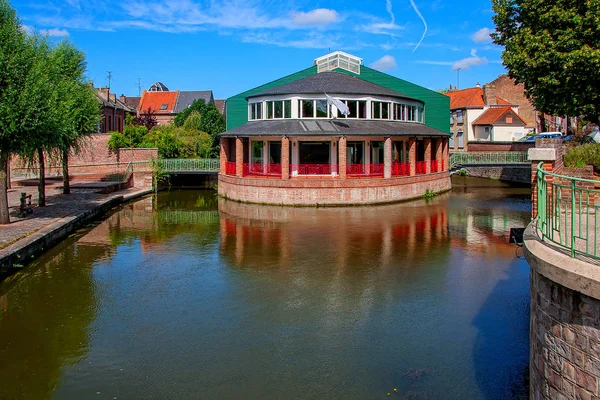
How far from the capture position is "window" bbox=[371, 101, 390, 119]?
120 feet

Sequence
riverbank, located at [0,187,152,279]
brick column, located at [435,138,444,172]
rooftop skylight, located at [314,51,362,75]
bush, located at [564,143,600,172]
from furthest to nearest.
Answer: rooftop skylight, located at [314,51,362,75]
brick column, located at [435,138,444,172]
riverbank, located at [0,187,152,279]
bush, located at [564,143,600,172]

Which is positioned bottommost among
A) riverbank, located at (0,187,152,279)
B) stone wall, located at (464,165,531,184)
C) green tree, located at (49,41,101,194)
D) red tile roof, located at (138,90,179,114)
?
riverbank, located at (0,187,152,279)

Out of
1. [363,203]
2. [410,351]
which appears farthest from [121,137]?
[410,351]

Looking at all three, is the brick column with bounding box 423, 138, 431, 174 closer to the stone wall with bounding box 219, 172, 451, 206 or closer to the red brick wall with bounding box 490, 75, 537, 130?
the stone wall with bounding box 219, 172, 451, 206

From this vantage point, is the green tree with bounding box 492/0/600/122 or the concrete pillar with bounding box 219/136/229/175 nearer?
the green tree with bounding box 492/0/600/122

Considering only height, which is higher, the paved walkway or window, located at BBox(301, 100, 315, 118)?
window, located at BBox(301, 100, 315, 118)

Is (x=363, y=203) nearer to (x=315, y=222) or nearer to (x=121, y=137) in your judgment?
(x=315, y=222)

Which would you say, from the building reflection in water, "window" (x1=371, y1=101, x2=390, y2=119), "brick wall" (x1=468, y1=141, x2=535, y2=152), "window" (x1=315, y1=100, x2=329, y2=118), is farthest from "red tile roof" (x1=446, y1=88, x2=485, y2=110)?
the building reflection in water

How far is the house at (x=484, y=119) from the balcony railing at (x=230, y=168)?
1166 inches

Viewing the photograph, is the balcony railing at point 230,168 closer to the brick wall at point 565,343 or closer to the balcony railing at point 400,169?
the balcony railing at point 400,169

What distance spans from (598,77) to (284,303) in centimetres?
1753

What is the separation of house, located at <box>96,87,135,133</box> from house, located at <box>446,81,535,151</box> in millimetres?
37144

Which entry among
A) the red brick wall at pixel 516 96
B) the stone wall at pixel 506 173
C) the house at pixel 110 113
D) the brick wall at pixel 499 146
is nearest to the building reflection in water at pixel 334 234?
the stone wall at pixel 506 173

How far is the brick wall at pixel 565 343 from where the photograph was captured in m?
5.50
